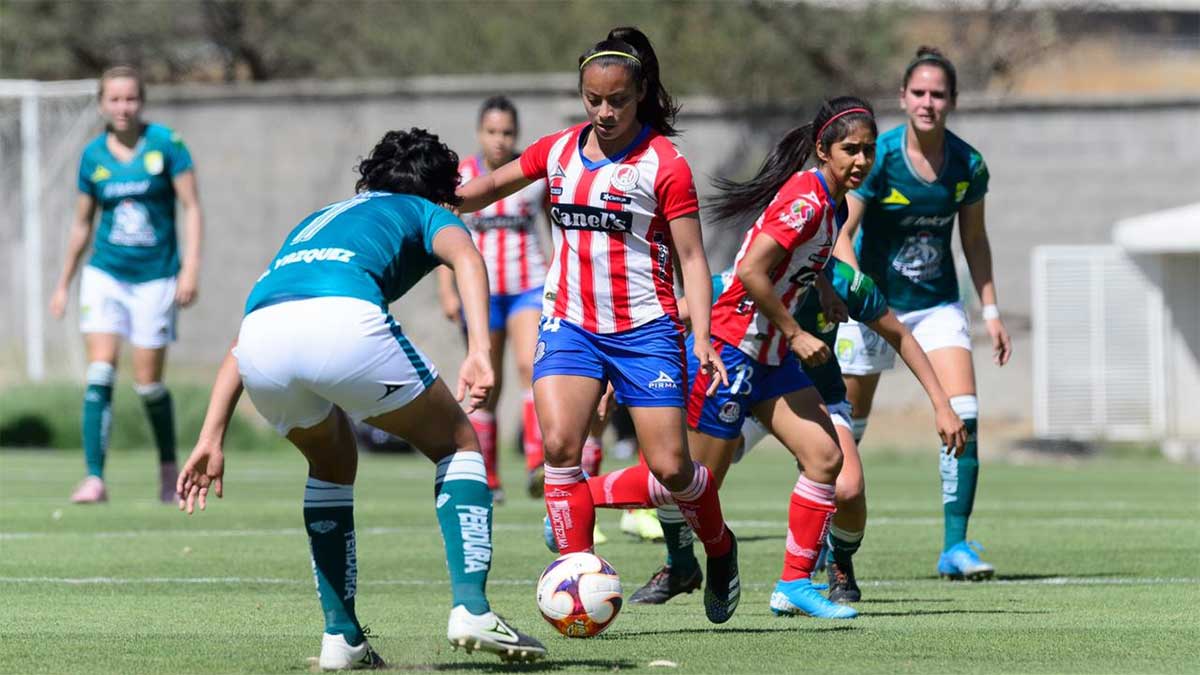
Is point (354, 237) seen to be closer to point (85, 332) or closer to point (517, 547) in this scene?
point (517, 547)

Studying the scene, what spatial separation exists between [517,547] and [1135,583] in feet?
10.1

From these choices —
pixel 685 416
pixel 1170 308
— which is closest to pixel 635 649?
pixel 685 416

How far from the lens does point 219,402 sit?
5.59m

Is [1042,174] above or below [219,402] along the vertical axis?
above

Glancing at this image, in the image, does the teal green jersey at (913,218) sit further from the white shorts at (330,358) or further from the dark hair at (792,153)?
the white shorts at (330,358)

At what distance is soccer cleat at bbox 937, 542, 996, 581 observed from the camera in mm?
8609

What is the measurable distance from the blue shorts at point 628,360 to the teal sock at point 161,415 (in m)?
5.71

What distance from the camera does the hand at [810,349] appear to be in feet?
→ 22.9

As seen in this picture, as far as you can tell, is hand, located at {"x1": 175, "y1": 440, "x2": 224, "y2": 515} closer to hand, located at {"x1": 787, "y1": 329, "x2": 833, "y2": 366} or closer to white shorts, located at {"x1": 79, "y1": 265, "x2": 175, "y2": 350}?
hand, located at {"x1": 787, "y1": 329, "x2": 833, "y2": 366}

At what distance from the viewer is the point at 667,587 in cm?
778

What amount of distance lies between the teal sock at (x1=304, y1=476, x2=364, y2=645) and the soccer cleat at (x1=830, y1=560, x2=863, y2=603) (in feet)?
8.36

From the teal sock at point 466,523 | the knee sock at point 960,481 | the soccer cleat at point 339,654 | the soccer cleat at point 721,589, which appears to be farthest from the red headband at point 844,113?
the soccer cleat at point 339,654

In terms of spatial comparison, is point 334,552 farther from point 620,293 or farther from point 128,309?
point 128,309

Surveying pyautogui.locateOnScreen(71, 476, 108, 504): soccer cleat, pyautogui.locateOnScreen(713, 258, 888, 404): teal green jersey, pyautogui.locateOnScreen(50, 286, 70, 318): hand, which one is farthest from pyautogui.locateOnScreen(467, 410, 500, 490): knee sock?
pyautogui.locateOnScreen(713, 258, 888, 404): teal green jersey
